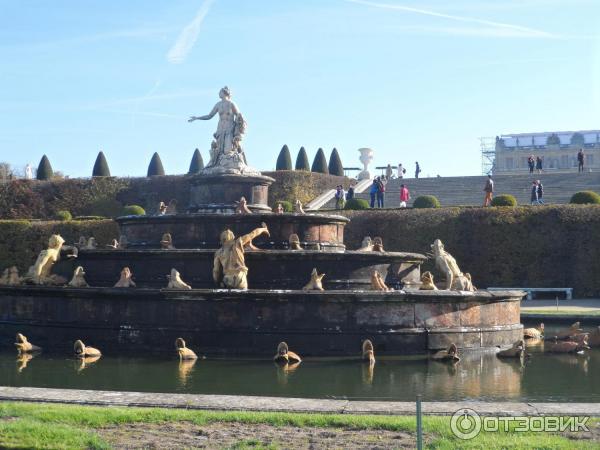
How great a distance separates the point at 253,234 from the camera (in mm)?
19078

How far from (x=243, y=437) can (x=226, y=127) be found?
1657 centimetres

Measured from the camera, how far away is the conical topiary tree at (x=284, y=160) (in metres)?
60.7

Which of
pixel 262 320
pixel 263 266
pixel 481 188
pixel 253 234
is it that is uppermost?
pixel 481 188

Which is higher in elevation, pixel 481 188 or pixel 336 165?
pixel 336 165

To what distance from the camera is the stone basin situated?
21156 millimetres

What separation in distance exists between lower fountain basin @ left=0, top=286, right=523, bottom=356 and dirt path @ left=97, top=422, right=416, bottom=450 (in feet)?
24.4

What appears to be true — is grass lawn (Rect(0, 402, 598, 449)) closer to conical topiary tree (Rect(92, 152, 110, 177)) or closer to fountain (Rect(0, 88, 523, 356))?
fountain (Rect(0, 88, 523, 356))

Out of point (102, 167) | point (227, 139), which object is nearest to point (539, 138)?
point (102, 167)

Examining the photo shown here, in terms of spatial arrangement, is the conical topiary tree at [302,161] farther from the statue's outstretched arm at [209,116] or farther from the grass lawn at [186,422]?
the grass lawn at [186,422]

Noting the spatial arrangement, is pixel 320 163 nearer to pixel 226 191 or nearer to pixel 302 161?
pixel 302 161

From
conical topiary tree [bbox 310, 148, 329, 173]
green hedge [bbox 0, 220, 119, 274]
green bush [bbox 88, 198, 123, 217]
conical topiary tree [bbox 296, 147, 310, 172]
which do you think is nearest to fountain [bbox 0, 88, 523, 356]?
green hedge [bbox 0, 220, 119, 274]

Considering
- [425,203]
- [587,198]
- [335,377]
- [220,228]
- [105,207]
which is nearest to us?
[335,377]

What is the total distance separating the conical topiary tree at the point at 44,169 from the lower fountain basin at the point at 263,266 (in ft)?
141

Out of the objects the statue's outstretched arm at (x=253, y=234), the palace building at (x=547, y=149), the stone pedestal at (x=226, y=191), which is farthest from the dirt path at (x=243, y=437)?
the palace building at (x=547, y=149)
